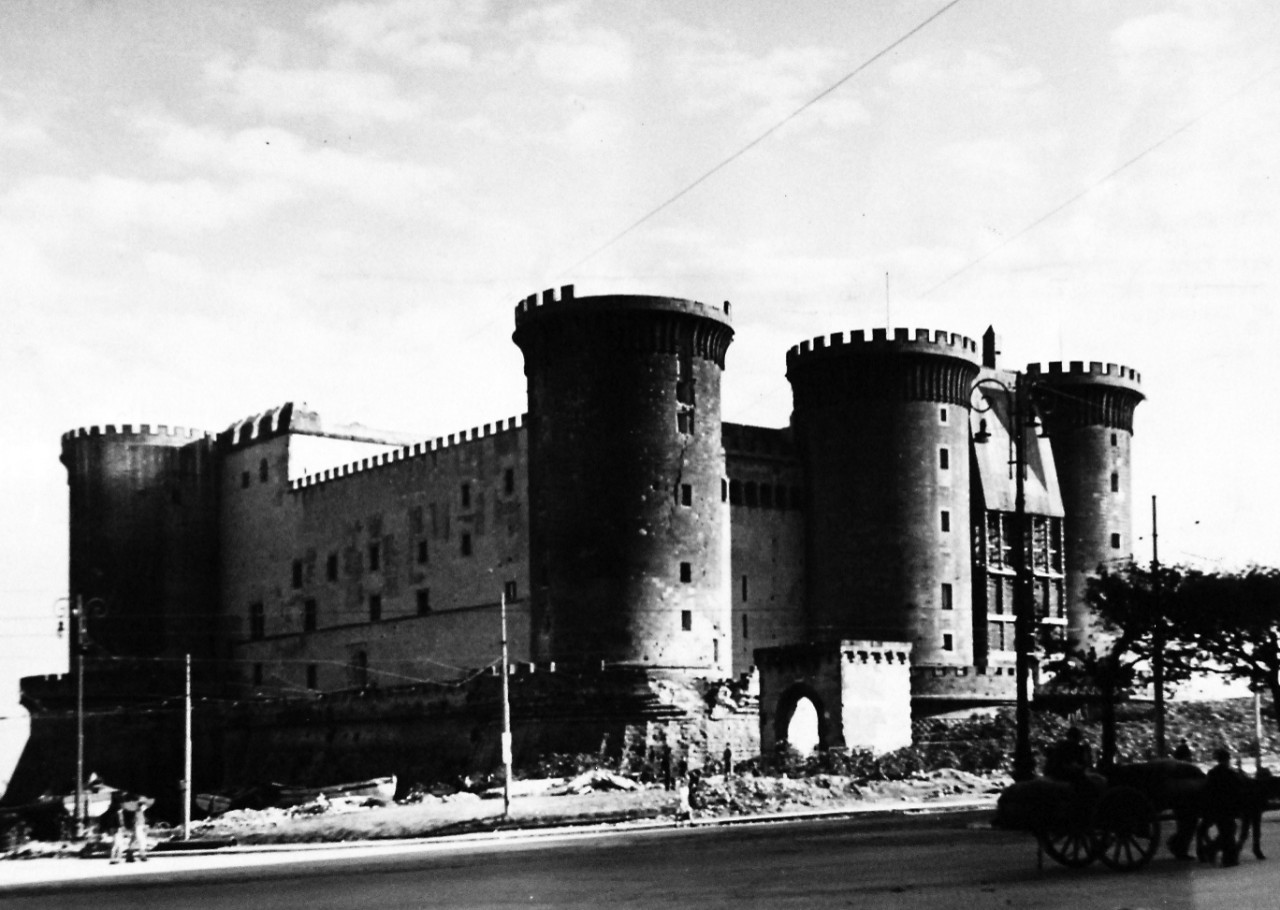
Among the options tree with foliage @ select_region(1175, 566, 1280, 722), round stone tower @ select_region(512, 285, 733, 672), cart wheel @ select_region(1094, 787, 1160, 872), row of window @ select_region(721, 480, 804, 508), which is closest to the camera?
cart wheel @ select_region(1094, 787, 1160, 872)

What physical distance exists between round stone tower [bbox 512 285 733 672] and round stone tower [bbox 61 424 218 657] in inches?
1044

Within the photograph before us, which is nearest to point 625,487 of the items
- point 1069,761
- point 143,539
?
point 143,539

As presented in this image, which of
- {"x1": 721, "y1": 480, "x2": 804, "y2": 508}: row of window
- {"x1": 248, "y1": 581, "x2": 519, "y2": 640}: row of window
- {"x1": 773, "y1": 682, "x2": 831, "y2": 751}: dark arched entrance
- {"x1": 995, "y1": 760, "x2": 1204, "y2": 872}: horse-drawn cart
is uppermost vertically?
{"x1": 721, "y1": 480, "x2": 804, "y2": 508}: row of window

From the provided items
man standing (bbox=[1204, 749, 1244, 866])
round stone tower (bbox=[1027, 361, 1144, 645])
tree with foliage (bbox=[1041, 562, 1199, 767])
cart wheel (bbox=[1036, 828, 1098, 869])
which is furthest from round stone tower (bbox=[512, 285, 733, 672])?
man standing (bbox=[1204, 749, 1244, 866])

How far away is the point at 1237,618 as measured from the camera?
48.9 m

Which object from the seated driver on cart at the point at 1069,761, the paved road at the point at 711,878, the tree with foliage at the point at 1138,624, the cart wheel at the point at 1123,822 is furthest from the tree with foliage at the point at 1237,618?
the cart wheel at the point at 1123,822

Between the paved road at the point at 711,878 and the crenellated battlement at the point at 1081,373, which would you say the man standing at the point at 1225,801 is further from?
the crenellated battlement at the point at 1081,373

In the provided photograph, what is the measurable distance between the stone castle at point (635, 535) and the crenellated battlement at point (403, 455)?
7.9 inches

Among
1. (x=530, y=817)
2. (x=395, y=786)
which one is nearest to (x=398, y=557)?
(x=395, y=786)

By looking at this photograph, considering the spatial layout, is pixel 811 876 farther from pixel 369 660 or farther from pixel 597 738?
pixel 369 660

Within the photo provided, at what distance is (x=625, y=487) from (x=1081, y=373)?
23.6 metres

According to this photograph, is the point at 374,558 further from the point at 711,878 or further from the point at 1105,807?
the point at 1105,807

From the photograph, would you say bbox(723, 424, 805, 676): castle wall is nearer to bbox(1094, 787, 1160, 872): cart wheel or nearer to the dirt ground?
the dirt ground

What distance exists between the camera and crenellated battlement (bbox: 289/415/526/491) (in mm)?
63419
